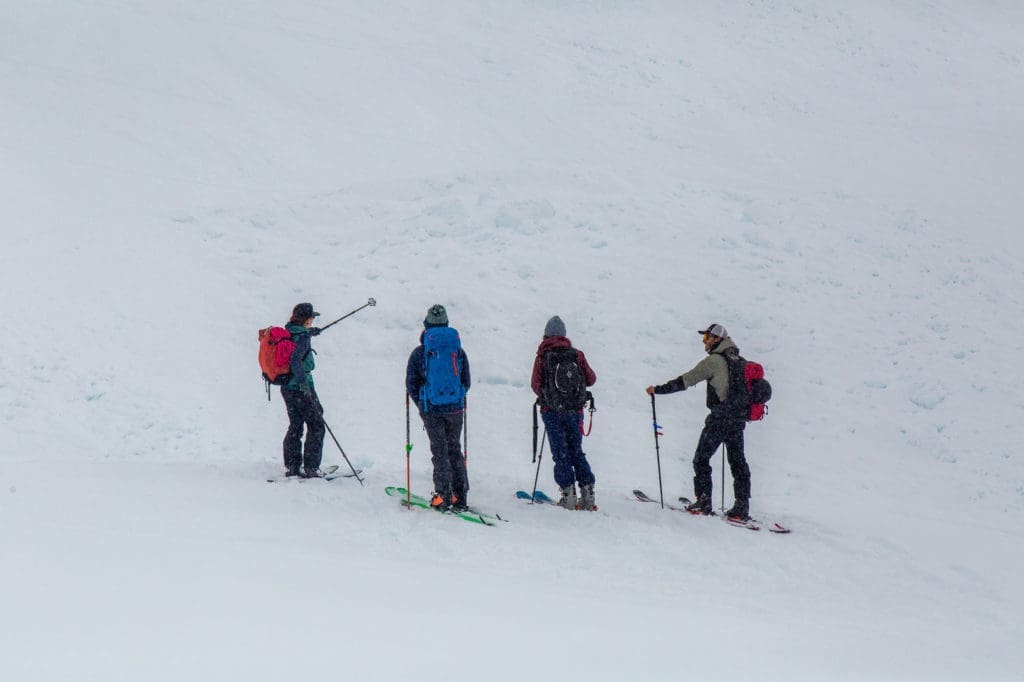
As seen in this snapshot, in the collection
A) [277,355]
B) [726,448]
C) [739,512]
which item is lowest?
[739,512]

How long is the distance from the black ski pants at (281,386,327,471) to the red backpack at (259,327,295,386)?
6.0 inches

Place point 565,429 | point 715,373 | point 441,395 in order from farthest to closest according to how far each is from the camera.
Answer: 1. point 715,373
2. point 565,429
3. point 441,395

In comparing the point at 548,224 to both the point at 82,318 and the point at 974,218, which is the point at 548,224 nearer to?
the point at 82,318

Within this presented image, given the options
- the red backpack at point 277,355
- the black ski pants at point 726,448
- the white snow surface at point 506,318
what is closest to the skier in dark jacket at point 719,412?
the black ski pants at point 726,448

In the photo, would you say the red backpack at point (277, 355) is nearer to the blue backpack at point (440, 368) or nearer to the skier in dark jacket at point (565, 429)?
the blue backpack at point (440, 368)

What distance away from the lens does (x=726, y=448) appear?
8.75 m

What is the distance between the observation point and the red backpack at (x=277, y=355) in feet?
27.7

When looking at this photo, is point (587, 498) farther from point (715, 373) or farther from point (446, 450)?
point (715, 373)

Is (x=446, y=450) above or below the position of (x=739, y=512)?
above

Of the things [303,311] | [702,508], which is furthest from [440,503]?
[702,508]

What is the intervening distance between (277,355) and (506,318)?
6.69 meters

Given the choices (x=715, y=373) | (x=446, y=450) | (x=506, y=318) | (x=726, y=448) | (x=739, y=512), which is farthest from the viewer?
(x=506, y=318)

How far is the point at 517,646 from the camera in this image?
5203mm

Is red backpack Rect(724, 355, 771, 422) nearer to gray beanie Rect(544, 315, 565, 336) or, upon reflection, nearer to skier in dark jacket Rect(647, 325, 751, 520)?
skier in dark jacket Rect(647, 325, 751, 520)
